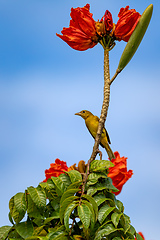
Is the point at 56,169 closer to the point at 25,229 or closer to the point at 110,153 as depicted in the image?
the point at 25,229

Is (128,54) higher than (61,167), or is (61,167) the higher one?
(128,54)

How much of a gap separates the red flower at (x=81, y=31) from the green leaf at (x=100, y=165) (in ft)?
4.01

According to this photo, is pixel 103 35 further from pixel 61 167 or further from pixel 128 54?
pixel 61 167

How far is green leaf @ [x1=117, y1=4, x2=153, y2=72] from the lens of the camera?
3.38m

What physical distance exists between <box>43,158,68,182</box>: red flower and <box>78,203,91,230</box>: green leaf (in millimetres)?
752

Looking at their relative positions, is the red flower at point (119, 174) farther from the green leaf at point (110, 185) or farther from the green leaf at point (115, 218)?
the green leaf at point (115, 218)

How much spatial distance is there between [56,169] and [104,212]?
82 cm

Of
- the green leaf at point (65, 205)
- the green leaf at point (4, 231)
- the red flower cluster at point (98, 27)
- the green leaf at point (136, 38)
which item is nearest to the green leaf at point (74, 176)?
the green leaf at point (65, 205)

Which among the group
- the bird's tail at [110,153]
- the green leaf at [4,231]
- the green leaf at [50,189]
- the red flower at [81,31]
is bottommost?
the green leaf at [4,231]

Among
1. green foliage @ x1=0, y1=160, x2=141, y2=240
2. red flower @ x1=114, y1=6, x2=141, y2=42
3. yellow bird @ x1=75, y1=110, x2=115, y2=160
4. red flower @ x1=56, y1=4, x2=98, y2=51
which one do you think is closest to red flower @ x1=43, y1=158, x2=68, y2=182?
green foliage @ x1=0, y1=160, x2=141, y2=240

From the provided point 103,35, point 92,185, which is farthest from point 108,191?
point 103,35

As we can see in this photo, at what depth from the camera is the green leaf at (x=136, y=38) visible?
11.1ft

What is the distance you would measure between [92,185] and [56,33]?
159cm

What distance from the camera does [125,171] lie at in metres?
3.51
